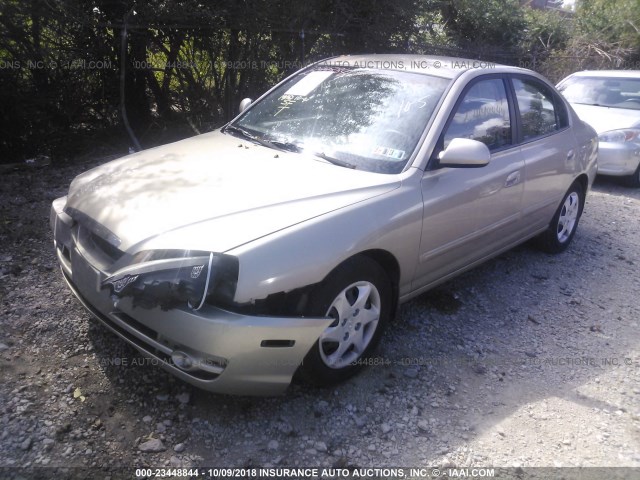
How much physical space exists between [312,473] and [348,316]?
0.80 metres

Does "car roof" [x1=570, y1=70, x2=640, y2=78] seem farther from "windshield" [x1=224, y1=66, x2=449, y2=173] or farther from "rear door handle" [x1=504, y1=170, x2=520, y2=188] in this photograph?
"windshield" [x1=224, y1=66, x2=449, y2=173]

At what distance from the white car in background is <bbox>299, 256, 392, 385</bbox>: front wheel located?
5764mm

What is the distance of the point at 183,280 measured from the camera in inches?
93.2

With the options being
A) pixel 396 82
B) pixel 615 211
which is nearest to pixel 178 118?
pixel 396 82

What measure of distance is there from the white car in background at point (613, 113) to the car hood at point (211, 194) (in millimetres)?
5707

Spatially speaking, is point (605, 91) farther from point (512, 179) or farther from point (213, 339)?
point (213, 339)

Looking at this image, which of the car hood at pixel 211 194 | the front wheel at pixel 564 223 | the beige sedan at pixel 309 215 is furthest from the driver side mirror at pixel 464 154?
the front wheel at pixel 564 223

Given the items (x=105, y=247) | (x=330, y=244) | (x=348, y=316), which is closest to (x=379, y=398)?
(x=348, y=316)

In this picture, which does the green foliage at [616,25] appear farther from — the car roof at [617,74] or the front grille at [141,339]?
the front grille at [141,339]

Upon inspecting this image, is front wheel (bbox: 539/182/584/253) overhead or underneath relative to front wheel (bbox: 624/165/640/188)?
overhead

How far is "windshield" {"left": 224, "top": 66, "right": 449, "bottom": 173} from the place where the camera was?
3264 mm

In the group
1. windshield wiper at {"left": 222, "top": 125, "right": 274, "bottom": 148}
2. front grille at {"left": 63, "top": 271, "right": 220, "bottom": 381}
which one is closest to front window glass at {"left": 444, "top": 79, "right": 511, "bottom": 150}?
windshield wiper at {"left": 222, "top": 125, "right": 274, "bottom": 148}

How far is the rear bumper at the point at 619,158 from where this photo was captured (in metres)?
7.35

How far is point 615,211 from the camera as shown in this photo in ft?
21.6
